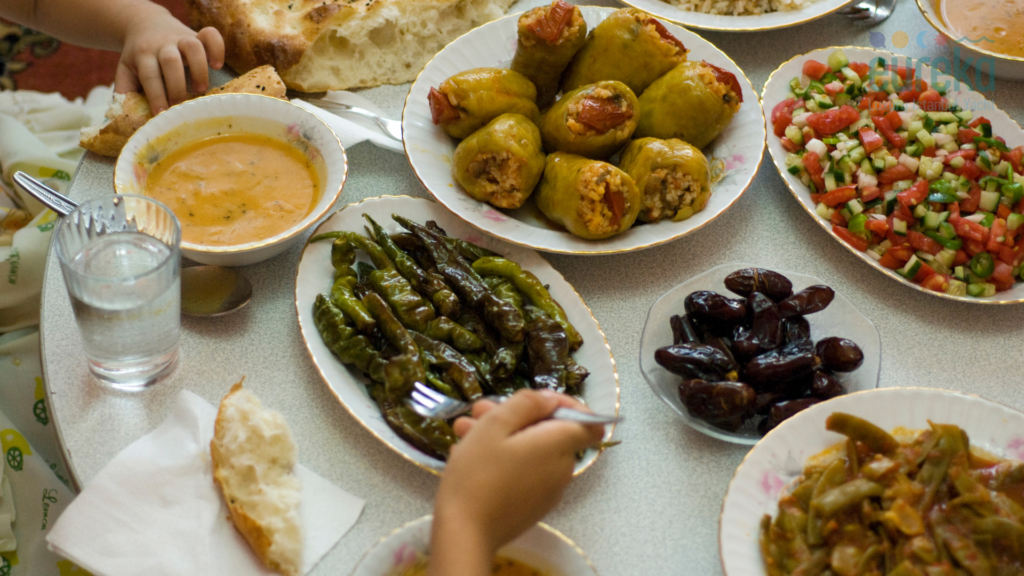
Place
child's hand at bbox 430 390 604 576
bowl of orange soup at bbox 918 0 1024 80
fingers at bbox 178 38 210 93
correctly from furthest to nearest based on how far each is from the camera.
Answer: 1. bowl of orange soup at bbox 918 0 1024 80
2. fingers at bbox 178 38 210 93
3. child's hand at bbox 430 390 604 576

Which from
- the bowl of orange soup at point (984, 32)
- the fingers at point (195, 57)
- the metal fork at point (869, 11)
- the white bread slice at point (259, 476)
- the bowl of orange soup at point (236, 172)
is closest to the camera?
the white bread slice at point (259, 476)

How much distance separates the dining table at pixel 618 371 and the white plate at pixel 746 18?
393 mm

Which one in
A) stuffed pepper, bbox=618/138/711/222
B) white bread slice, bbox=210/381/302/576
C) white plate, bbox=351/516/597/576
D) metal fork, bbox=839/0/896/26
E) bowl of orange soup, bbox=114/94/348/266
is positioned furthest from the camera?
metal fork, bbox=839/0/896/26

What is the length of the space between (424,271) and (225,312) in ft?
1.50

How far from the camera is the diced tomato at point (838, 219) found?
1.84 meters

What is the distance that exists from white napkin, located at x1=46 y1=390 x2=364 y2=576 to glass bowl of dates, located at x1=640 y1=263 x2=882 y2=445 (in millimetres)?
687

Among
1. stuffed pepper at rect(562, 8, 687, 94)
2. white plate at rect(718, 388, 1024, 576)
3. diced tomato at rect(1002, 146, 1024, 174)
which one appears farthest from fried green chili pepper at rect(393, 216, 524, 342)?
diced tomato at rect(1002, 146, 1024, 174)

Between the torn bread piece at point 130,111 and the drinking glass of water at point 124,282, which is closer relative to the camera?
the drinking glass of water at point 124,282

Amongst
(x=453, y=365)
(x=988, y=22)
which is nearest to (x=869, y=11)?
(x=988, y=22)

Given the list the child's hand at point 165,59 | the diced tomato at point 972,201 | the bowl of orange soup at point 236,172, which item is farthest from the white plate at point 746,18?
the child's hand at point 165,59

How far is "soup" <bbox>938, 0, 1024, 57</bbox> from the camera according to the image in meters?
2.23

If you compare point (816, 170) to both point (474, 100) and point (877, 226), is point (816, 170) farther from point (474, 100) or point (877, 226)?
point (474, 100)

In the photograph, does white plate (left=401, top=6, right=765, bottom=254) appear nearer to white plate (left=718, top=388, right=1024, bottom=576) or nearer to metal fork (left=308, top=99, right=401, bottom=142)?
metal fork (left=308, top=99, right=401, bottom=142)

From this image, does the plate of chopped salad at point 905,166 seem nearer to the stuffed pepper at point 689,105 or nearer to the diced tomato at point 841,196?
the diced tomato at point 841,196
